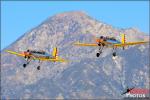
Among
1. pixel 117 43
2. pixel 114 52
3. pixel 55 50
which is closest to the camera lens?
pixel 114 52

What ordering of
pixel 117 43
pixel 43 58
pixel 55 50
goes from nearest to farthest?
1. pixel 117 43
2. pixel 43 58
3. pixel 55 50

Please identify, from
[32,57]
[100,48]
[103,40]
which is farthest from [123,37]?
[32,57]

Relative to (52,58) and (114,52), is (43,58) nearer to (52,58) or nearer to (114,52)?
(52,58)

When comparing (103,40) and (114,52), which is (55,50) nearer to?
(103,40)

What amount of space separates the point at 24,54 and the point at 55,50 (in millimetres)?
12336

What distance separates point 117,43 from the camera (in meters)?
141

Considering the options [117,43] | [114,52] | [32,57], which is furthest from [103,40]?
[32,57]

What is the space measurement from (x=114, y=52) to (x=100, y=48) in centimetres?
378

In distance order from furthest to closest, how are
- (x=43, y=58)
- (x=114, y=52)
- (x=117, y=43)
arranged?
(x=43, y=58), (x=117, y=43), (x=114, y=52)

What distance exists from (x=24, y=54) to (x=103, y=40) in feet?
86.1

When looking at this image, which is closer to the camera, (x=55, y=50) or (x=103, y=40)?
(x=103, y=40)

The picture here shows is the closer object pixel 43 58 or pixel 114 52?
pixel 114 52

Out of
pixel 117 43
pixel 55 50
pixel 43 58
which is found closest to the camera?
pixel 117 43

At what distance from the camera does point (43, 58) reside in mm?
154875
